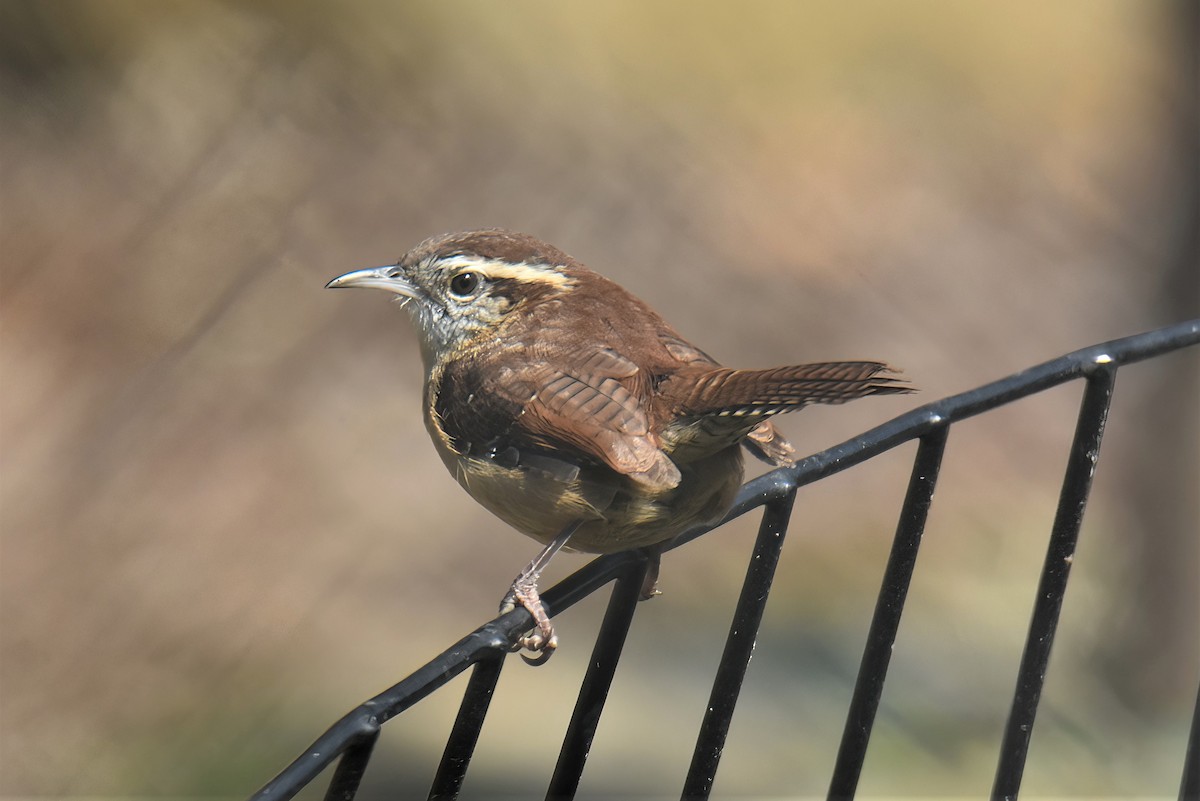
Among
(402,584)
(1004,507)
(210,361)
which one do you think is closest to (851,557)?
(1004,507)

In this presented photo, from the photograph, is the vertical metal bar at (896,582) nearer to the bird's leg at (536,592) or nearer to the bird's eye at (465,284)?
the bird's leg at (536,592)

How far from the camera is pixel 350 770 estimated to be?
4.86ft

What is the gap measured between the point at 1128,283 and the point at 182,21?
4.44 metres

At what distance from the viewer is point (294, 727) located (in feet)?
16.6

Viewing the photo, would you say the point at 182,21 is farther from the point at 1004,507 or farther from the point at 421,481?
the point at 1004,507

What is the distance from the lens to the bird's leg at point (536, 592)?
2.28m

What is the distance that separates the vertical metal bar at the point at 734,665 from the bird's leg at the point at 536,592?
1.09ft

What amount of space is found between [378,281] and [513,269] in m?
0.33

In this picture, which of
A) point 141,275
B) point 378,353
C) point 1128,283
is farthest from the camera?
point 1128,283

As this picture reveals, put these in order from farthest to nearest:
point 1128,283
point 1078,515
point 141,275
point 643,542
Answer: point 1128,283
point 141,275
point 643,542
point 1078,515

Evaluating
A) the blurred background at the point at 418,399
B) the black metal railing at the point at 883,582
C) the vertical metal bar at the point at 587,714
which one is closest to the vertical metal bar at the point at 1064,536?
the black metal railing at the point at 883,582

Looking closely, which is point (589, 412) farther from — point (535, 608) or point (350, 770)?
point (350, 770)

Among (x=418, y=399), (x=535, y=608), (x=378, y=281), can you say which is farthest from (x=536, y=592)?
(x=418, y=399)

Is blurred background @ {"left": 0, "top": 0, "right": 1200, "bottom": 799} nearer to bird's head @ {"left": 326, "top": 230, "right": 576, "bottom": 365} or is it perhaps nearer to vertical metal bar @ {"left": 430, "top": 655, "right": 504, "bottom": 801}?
bird's head @ {"left": 326, "top": 230, "right": 576, "bottom": 365}
